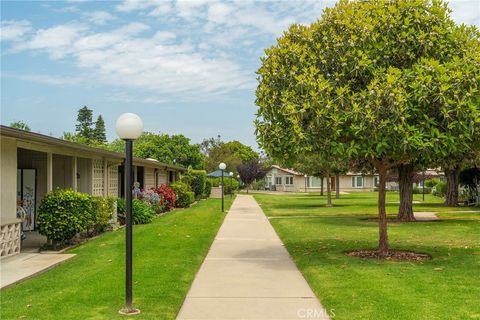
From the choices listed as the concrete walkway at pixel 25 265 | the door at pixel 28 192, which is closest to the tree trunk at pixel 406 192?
the door at pixel 28 192

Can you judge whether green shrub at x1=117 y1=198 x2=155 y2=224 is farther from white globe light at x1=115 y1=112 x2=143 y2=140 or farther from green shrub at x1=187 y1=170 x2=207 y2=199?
green shrub at x1=187 y1=170 x2=207 y2=199

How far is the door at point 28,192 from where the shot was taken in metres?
15.6

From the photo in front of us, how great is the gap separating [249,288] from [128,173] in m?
2.67

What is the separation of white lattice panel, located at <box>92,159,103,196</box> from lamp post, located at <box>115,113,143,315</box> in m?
10.7

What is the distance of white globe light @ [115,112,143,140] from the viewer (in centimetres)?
675

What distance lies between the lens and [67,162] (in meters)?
16.2

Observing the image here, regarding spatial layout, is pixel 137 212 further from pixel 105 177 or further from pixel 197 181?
pixel 197 181

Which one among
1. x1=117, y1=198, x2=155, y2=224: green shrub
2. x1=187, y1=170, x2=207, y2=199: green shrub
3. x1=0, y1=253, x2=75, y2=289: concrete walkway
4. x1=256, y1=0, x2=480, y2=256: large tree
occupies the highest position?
x1=256, y1=0, x2=480, y2=256: large tree

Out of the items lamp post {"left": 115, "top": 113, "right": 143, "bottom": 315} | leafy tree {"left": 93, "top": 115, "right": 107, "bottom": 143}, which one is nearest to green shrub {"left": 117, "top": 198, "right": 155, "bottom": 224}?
lamp post {"left": 115, "top": 113, "right": 143, "bottom": 315}

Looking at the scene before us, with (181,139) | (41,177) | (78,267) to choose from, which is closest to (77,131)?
(181,139)

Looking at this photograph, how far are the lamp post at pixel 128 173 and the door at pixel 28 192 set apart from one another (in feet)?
32.7

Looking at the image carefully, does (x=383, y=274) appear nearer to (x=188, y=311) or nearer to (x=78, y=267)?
(x=188, y=311)

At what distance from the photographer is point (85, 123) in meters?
96.6

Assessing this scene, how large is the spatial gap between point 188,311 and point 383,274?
387cm
